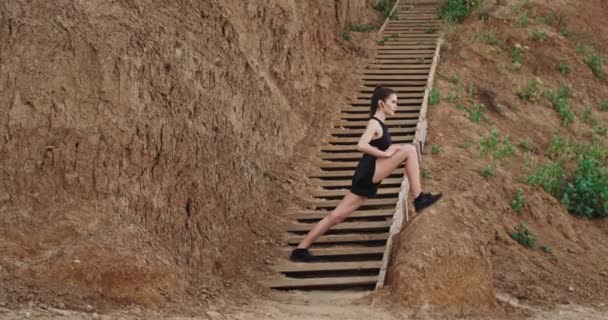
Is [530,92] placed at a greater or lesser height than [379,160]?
lesser

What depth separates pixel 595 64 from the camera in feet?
53.2

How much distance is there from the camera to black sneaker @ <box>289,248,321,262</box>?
8.62m

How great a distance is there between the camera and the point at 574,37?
1725 centimetres

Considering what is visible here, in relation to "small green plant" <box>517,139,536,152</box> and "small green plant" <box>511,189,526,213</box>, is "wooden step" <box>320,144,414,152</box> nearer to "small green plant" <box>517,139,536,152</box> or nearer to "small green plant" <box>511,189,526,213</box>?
"small green plant" <box>511,189,526,213</box>

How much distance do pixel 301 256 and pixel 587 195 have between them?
15.3 feet

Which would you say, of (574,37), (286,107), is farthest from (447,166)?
(574,37)

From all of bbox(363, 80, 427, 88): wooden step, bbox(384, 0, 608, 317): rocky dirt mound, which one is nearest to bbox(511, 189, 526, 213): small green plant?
bbox(384, 0, 608, 317): rocky dirt mound

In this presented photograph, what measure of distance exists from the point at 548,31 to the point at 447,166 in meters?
6.19

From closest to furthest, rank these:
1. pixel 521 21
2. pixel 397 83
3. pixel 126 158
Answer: pixel 126 158 → pixel 397 83 → pixel 521 21

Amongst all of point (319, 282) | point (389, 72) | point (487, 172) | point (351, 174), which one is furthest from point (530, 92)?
point (319, 282)

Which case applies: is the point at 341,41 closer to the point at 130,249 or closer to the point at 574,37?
the point at 574,37

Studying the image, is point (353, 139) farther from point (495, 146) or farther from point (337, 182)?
point (495, 146)

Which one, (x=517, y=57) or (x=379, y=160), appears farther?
(x=517, y=57)

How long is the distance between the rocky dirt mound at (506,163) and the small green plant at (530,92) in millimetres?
23
